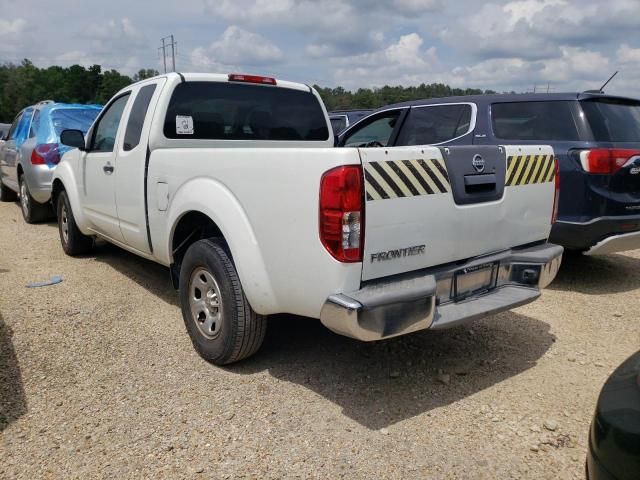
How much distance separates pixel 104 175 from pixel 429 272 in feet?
→ 10.5

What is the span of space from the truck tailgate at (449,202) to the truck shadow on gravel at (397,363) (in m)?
0.80

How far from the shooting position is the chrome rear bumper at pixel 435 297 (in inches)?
→ 98.3

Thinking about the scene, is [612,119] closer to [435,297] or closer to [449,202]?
[449,202]

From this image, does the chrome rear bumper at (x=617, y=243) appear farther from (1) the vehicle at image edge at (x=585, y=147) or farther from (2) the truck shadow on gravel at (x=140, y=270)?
(2) the truck shadow on gravel at (x=140, y=270)

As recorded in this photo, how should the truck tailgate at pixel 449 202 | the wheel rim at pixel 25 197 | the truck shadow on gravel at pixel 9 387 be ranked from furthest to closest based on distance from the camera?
the wheel rim at pixel 25 197, the truck shadow on gravel at pixel 9 387, the truck tailgate at pixel 449 202

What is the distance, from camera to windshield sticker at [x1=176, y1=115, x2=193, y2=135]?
4008mm

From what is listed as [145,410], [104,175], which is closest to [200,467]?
[145,410]

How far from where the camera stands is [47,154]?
7.50 m

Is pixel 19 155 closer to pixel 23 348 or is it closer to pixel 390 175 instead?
pixel 23 348

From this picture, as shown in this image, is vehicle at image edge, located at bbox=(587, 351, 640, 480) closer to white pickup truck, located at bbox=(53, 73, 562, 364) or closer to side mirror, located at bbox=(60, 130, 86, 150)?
white pickup truck, located at bbox=(53, 73, 562, 364)

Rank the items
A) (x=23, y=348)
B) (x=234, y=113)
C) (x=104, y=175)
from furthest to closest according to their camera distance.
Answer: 1. (x=104, y=175)
2. (x=234, y=113)
3. (x=23, y=348)

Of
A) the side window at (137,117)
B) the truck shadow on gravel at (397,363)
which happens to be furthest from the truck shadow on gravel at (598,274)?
the side window at (137,117)

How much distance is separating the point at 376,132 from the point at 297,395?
458 cm

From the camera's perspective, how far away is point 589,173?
4750 millimetres
